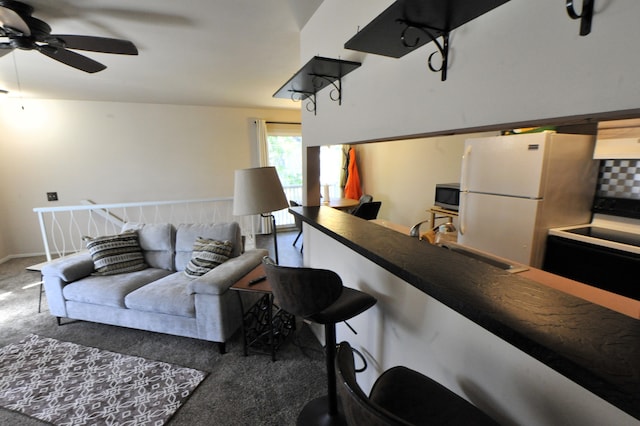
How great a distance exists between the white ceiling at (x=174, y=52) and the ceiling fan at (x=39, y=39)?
0.32 ft

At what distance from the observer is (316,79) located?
1.66 metres

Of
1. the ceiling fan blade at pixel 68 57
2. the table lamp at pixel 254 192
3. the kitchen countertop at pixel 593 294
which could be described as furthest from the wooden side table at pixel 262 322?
the ceiling fan blade at pixel 68 57

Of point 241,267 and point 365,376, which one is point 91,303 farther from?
point 365,376

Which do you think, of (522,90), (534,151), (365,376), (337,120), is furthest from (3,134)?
(534,151)

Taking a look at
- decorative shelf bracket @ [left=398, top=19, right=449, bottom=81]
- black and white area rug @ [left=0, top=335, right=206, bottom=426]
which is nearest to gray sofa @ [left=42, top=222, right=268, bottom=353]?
black and white area rug @ [left=0, top=335, right=206, bottom=426]

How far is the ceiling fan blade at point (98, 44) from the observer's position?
179 cm

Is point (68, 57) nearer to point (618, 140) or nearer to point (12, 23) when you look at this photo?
point (12, 23)

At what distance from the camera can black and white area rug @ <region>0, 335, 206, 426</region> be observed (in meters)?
1.66

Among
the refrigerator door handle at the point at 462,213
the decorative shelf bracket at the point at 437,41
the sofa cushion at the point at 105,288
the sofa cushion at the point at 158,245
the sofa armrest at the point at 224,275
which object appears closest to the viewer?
the decorative shelf bracket at the point at 437,41

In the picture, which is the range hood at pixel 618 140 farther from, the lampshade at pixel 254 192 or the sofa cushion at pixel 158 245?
the sofa cushion at pixel 158 245

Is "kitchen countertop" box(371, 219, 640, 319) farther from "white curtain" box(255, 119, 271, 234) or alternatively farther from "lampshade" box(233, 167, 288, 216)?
"white curtain" box(255, 119, 271, 234)

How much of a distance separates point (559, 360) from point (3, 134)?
6592mm

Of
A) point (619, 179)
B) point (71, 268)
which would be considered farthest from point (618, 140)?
point (71, 268)

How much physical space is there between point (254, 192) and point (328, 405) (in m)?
1.51
